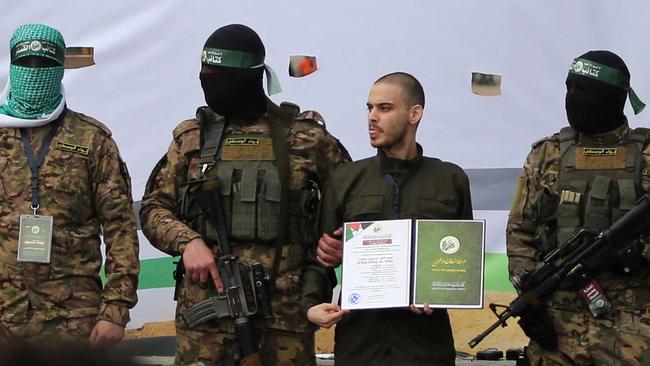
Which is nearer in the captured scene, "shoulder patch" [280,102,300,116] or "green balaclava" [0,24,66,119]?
"green balaclava" [0,24,66,119]

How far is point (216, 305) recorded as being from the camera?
13.0 ft

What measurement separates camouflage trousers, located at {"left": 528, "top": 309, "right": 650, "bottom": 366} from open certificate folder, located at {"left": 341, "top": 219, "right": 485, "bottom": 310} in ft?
2.49

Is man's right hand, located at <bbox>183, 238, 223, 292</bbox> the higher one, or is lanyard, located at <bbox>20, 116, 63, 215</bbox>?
lanyard, located at <bbox>20, 116, 63, 215</bbox>

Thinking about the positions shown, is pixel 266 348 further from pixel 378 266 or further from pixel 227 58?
pixel 227 58

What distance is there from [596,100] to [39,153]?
2.20 m

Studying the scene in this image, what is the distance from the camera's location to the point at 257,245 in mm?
4059

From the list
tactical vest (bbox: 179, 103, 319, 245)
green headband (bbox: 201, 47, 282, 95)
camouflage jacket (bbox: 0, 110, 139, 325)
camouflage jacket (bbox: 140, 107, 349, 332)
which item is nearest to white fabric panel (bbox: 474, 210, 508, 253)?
camouflage jacket (bbox: 140, 107, 349, 332)

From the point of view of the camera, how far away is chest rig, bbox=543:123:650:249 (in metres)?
4.04

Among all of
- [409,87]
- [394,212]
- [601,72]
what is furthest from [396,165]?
[601,72]

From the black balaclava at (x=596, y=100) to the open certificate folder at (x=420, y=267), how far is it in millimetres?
833

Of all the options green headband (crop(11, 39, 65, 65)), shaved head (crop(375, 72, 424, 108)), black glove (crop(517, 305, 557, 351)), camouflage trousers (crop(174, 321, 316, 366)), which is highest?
green headband (crop(11, 39, 65, 65))

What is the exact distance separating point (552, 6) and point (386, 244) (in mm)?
1956

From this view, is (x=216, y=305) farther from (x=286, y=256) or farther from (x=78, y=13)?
(x=78, y=13)

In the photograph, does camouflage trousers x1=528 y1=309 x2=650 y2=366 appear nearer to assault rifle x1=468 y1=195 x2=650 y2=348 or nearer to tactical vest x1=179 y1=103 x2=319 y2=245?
assault rifle x1=468 y1=195 x2=650 y2=348
